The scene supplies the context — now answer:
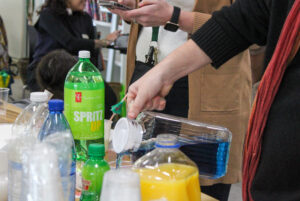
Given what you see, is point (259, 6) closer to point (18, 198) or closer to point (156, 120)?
point (156, 120)

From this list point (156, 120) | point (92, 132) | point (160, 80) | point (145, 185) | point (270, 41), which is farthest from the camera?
point (156, 120)

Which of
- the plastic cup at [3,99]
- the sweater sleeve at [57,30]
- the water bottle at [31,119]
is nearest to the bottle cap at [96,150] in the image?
the water bottle at [31,119]

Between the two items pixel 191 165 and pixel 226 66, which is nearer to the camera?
pixel 191 165

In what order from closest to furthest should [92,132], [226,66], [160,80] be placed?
[160,80] → [92,132] → [226,66]

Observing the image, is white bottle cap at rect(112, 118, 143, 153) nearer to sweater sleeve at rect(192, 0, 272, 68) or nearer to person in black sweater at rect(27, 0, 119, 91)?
sweater sleeve at rect(192, 0, 272, 68)

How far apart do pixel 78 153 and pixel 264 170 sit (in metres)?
0.62

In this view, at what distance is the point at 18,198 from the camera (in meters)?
0.83

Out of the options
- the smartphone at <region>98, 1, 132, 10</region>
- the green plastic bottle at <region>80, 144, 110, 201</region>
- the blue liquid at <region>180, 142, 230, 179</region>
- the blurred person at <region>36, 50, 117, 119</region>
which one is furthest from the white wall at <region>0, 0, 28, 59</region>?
the green plastic bottle at <region>80, 144, 110, 201</region>

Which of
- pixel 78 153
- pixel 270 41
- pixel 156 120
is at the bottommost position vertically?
pixel 78 153

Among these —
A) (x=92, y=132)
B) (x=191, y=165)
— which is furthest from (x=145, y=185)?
(x=92, y=132)

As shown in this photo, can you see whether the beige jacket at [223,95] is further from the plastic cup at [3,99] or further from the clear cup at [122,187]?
the plastic cup at [3,99]

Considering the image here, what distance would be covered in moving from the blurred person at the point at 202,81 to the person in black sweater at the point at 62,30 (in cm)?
218

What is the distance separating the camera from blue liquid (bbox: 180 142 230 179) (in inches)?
46.9

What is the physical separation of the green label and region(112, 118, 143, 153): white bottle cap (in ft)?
0.68
